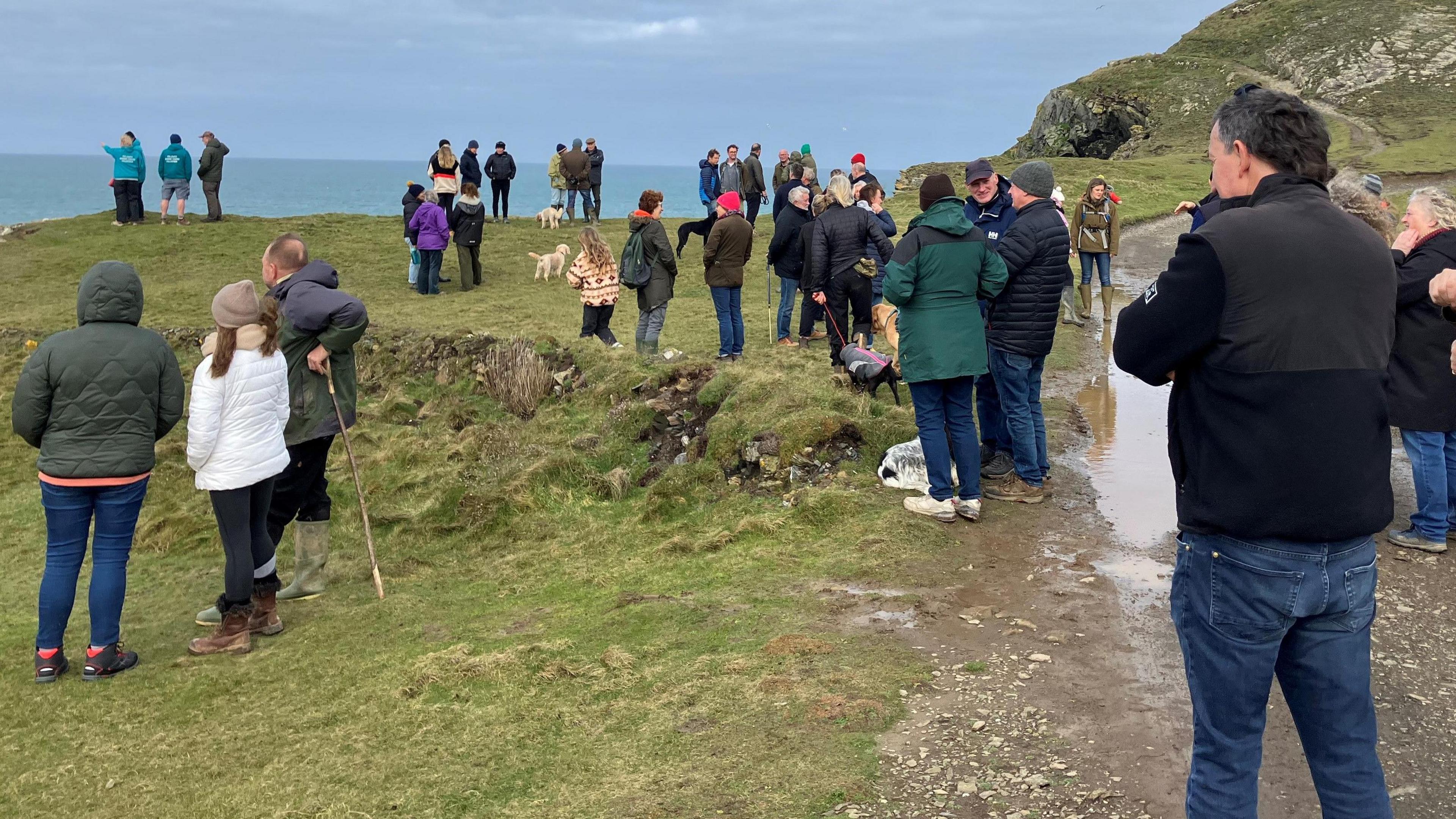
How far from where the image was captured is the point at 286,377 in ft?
21.8

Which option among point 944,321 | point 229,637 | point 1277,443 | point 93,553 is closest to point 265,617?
point 229,637

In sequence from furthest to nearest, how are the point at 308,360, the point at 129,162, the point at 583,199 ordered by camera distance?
the point at 583,199
the point at 129,162
the point at 308,360

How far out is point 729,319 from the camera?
13.1m

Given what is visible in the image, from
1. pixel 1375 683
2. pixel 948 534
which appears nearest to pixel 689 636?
pixel 948 534

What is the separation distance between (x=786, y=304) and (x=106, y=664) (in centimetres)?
948

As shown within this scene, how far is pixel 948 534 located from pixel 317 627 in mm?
4167

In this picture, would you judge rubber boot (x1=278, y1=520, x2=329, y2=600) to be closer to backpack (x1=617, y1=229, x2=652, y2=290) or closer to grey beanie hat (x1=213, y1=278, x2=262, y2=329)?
grey beanie hat (x1=213, y1=278, x2=262, y2=329)

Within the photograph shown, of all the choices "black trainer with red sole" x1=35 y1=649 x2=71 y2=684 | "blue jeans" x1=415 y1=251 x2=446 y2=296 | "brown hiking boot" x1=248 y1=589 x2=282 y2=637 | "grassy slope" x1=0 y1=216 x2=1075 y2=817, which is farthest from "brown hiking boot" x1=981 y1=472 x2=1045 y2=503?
"blue jeans" x1=415 y1=251 x2=446 y2=296

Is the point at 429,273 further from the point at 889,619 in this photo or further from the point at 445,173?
the point at 889,619

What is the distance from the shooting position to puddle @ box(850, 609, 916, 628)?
6.04m

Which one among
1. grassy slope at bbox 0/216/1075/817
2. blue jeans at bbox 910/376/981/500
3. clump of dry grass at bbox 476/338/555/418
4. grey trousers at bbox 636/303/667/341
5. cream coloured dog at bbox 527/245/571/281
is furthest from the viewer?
cream coloured dog at bbox 527/245/571/281

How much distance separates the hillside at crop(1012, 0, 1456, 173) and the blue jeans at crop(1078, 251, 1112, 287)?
41.5 m

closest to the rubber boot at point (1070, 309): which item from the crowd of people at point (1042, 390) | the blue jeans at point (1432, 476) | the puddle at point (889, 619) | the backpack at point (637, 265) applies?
the crowd of people at point (1042, 390)

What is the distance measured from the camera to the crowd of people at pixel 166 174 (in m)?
22.3
